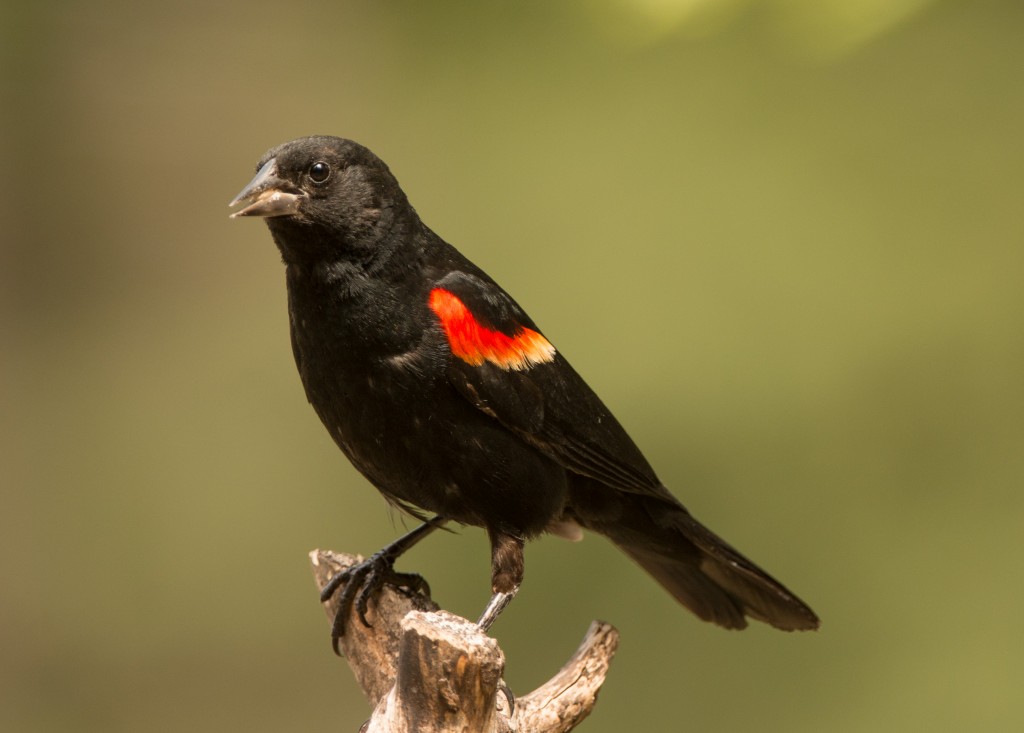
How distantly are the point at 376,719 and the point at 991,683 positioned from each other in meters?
2.44

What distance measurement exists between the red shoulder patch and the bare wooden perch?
56cm

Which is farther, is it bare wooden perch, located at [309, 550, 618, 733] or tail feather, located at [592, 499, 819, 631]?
tail feather, located at [592, 499, 819, 631]

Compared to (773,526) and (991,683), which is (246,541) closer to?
(773,526)

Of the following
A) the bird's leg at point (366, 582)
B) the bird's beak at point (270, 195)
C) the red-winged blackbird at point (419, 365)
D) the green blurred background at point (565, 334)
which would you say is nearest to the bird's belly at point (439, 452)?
the red-winged blackbird at point (419, 365)

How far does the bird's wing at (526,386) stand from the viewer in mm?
2396

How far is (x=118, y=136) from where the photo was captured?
13.6 feet

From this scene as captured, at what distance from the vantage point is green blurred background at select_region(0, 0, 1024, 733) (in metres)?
3.82

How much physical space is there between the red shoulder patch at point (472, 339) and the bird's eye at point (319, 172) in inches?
13.3

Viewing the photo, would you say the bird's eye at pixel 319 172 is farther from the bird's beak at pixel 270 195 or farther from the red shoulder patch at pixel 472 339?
the red shoulder patch at pixel 472 339

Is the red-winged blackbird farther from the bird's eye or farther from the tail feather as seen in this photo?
the tail feather

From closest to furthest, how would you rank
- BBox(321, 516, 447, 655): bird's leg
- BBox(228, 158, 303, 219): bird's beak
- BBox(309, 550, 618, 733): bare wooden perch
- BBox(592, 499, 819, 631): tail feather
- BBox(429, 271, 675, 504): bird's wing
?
1. BBox(309, 550, 618, 733): bare wooden perch
2. BBox(228, 158, 303, 219): bird's beak
3. BBox(429, 271, 675, 504): bird's wing
4. BBox(321, 516, 447, 655): bird's leg
5. BBox(592, 499, 819, 631): tail feather

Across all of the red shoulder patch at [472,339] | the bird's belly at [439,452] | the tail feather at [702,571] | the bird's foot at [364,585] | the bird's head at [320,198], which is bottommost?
the tail feather at [702,571]

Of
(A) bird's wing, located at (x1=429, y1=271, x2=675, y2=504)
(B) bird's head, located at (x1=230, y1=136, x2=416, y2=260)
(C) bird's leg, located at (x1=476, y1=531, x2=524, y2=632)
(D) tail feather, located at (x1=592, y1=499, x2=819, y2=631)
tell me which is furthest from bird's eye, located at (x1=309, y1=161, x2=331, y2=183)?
(D) tail feather, located at (x1=592, y1=499, x2=819, y2=631)

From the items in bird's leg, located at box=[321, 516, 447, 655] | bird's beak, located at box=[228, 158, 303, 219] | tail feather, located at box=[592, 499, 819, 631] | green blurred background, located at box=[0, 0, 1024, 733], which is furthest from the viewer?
green blurred background, located at box=[0, 0, 1024, 733]
